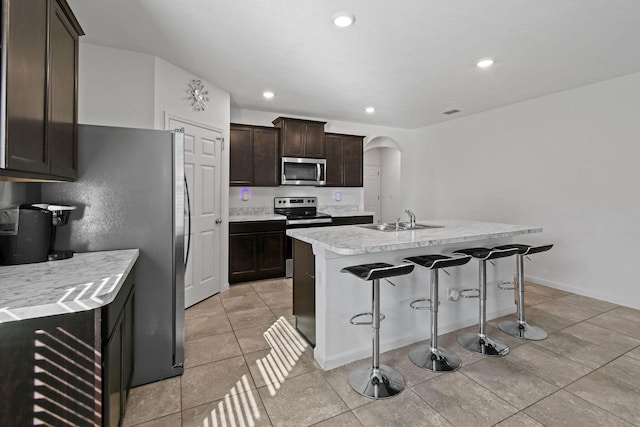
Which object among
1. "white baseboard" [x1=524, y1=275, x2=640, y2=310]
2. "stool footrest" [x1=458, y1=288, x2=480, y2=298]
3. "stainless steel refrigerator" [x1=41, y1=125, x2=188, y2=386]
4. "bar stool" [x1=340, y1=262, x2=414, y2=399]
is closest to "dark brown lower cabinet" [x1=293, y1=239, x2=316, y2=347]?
"bar stool" [x1=340, y1=262, x2=414, y2=399]

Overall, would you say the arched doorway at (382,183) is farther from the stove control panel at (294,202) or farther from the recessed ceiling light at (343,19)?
the recessed ceiling light at (343,19)

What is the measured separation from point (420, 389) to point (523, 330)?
4.79 feet

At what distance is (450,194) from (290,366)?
450cm

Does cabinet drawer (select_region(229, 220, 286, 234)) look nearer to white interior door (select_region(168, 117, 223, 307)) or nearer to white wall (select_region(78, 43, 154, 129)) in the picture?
white interior door (select_region(168, 117, 223, 307))

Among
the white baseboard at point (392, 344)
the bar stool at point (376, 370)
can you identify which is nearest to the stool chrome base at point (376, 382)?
the bar stool at point (376, 370)

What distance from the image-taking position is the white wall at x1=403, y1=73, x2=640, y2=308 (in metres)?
3.47

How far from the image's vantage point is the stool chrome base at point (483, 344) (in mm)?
2457

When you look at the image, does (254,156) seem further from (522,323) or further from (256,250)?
(522,323)

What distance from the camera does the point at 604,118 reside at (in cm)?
361

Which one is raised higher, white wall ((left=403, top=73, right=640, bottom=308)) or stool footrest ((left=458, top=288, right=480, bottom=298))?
white wall ((left=403, top=73, right=640, bottom=308))

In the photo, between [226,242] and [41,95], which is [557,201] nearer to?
[226,242]

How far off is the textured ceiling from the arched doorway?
4364 mm

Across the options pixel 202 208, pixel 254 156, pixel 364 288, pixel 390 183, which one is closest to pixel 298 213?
pixel 254 156

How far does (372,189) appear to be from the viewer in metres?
8.71
